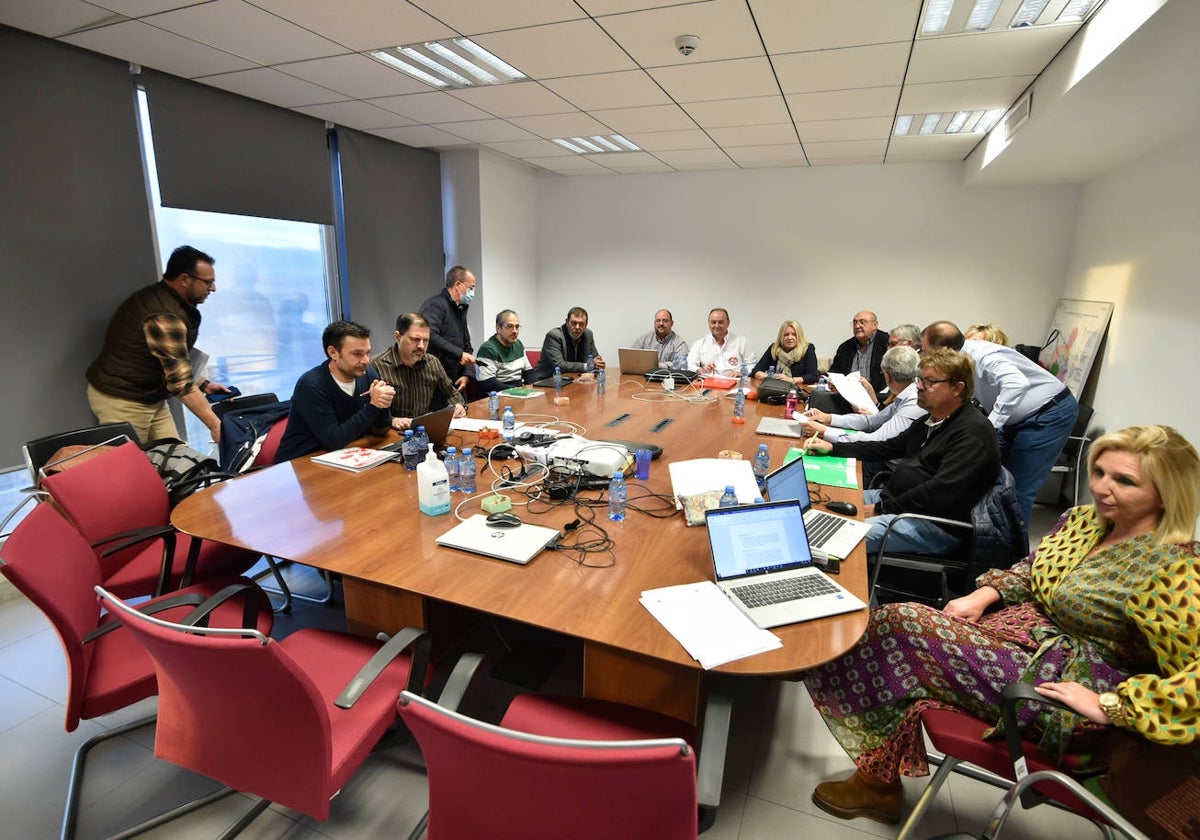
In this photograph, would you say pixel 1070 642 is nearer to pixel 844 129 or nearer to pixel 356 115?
pixel 844 129

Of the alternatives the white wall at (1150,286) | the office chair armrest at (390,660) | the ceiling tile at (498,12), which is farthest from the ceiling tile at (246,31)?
the white wall at (1150,286)

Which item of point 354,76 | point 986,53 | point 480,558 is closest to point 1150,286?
point 986,53

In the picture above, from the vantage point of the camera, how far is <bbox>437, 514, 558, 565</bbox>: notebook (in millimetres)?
1667

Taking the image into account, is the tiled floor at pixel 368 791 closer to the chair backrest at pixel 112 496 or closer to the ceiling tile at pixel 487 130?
the chair backrest at pixel 112 496

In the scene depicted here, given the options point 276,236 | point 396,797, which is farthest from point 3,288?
point 396,797

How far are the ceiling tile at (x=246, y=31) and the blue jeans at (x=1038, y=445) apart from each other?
404 cm

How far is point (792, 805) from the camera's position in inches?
67.2

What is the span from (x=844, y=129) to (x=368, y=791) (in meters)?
4.93

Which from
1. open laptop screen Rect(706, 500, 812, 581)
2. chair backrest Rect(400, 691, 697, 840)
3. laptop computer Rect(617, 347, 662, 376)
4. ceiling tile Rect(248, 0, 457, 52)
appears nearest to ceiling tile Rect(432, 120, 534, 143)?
ceiling tile Rect(248, 0, 457, 52)

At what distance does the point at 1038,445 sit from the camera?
2875 millimetres

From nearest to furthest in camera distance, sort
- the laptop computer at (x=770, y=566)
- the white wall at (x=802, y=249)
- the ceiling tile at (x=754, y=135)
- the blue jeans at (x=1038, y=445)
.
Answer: the laptop computer at (x=770, y=566) < the blue jeans at (x=1038, y=445) < the ceiling tile at (x=754, y=135) < the white wall at (x=802, y=249)

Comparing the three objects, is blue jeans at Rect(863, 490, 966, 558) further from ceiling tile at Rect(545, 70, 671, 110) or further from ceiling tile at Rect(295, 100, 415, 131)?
ceiling tile at Rect(295, 100, 415, 131)

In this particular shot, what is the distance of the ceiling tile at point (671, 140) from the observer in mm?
4504

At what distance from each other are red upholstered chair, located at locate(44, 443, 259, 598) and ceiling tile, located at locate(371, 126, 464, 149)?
3.51 m
